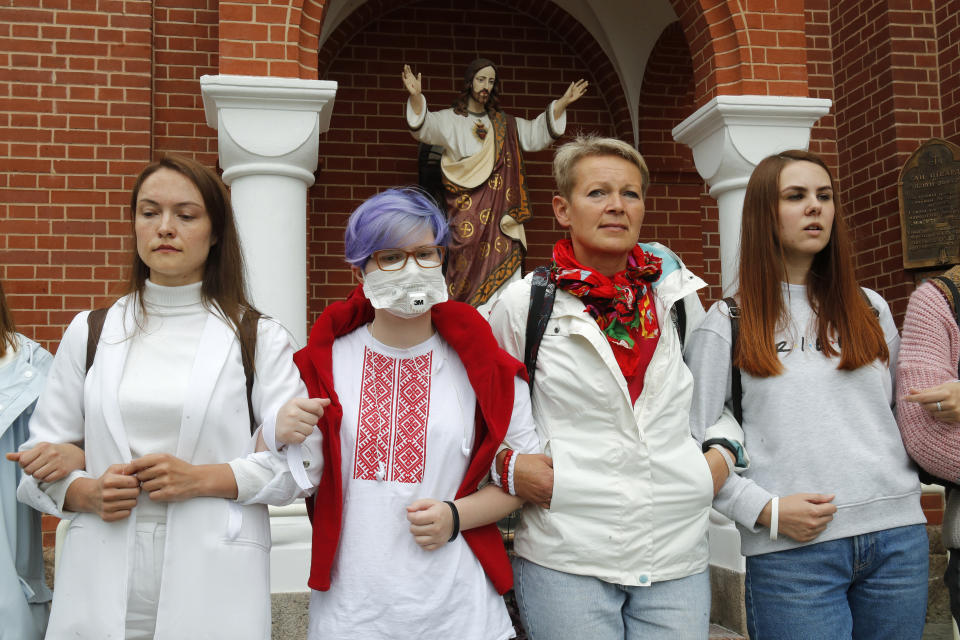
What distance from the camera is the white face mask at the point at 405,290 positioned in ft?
7.12

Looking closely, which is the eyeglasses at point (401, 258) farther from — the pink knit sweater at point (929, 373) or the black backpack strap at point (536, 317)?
the pink knit sweater at point (929, 373)

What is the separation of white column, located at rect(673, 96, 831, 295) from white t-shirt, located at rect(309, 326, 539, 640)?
8.90ft

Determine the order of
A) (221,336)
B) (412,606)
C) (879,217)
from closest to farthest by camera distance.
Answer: (412,606)
(221,336)
(879,217)

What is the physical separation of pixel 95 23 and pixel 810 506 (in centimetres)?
488

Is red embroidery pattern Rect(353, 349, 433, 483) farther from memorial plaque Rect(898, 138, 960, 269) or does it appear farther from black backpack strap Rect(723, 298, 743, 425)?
memorial plaque Rect(898, 138, 960, 269)

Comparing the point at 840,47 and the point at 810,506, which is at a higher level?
the point at 840,47

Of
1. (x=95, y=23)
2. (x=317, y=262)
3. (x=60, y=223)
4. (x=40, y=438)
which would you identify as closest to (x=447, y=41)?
(x=317, y=262)

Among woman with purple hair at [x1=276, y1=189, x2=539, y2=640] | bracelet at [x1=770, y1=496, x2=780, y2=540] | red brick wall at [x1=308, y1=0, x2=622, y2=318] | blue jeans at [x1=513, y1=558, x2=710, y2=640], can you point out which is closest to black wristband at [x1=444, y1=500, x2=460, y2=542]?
woman with purple hair at [x1=276, y1=189, x2=539, y2=640]

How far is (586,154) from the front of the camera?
2.50 m

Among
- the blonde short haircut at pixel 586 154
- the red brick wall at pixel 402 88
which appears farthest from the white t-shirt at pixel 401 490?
the red brick wall at pixel 402 88

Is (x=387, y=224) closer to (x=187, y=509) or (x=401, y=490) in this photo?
(x=401, y=490)

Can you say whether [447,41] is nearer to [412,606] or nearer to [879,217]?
[879,217]

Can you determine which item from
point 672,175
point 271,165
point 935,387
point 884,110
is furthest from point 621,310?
point 672,175

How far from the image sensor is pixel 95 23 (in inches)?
212
